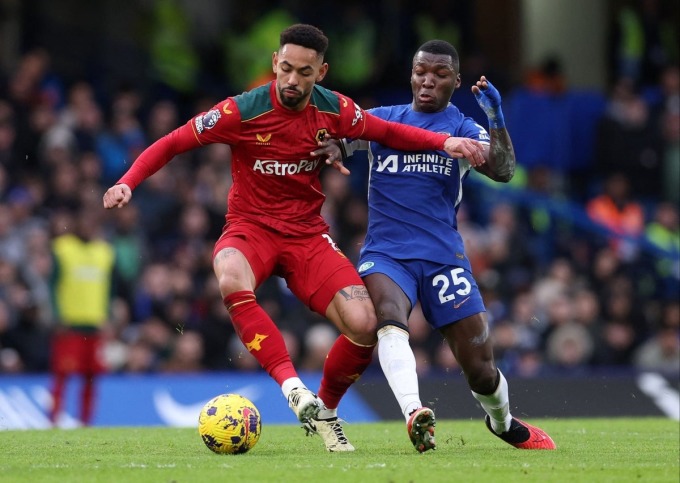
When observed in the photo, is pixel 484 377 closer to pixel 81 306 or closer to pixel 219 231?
pixel 81 306

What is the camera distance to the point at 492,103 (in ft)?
30.3

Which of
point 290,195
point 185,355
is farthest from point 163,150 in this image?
point 185,355

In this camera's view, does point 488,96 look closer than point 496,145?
Yes

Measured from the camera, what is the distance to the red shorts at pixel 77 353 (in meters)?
14.7

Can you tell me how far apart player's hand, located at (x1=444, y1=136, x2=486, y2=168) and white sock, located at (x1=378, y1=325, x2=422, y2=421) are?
1.21 meters

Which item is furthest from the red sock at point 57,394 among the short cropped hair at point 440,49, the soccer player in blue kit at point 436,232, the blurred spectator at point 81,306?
the short cropped hair at point 440,49

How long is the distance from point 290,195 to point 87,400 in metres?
5.89

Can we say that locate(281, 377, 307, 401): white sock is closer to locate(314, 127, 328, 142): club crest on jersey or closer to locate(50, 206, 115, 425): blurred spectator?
locate(314, 127, 328, 142): club crest on jersey

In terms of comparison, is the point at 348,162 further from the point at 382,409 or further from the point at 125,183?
the point at 125,183

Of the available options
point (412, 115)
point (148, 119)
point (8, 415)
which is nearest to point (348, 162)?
point (148, 119)

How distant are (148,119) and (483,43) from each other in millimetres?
7005

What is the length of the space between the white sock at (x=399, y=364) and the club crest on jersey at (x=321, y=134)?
1374mm

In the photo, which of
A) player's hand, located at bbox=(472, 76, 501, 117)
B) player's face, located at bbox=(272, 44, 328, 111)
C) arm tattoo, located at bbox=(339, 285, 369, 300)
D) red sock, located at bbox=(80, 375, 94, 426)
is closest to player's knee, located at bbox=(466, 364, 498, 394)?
arm tattoo, located at bbox=(339, 285, 369, 300)

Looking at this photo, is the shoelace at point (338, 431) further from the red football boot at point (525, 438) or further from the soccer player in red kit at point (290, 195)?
the red football boot at point (525, 438)
